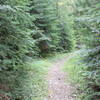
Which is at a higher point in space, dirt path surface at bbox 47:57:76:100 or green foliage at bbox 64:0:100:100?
green foliage at bbox 64:0:100:100

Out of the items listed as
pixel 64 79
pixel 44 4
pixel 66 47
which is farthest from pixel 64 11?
pixel 64 79

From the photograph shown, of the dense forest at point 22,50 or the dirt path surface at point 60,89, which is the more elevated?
the dense forest at point 22,50

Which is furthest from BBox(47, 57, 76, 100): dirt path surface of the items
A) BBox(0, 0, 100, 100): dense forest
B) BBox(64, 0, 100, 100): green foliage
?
BBox(64, 0, 100, 100): green foliage

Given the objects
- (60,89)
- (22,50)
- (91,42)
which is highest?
(91,42)

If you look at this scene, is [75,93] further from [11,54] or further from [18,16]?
[18,16]

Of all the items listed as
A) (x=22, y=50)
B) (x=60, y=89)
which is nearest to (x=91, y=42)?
(x=60, y=89)

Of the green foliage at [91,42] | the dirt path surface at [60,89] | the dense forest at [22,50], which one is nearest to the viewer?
the dense forest at [22,50]

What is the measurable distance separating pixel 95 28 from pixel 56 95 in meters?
3.04

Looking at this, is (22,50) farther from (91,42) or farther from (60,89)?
(91,42)

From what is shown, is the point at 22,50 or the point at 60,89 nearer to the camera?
the point at 22,50

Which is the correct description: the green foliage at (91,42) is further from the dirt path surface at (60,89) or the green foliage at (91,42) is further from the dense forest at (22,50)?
the dirt path surface at (60,89)

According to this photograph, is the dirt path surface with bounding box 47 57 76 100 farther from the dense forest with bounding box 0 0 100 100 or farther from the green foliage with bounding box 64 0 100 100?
the green foliage with bounding box 64 0 100 100

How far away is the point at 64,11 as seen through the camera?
17.1m

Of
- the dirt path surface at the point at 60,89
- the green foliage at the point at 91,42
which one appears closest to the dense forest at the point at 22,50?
the green foliage at the point at 91,42
